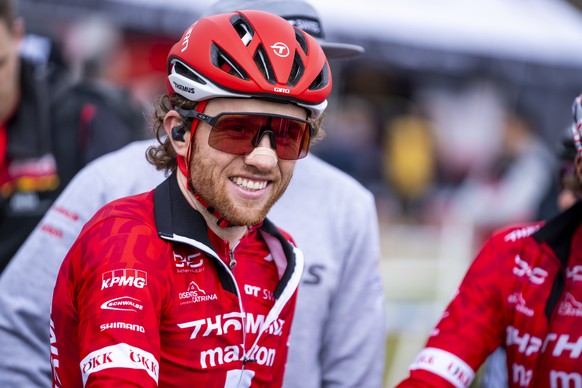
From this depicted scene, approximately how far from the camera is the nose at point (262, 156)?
256cm

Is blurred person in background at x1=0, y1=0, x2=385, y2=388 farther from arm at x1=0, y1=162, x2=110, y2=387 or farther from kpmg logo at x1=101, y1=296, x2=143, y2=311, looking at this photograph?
kpmg logo at x1=101, y1=296, x2=143, y2=311

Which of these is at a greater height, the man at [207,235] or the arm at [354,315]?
the man at [207,235]

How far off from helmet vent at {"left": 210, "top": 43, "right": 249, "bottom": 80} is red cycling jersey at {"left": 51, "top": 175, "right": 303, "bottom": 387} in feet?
1.17

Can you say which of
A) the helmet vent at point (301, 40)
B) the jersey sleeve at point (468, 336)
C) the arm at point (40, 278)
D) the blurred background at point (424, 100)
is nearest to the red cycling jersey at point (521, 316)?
the jersey sleeve at point (468, 336)

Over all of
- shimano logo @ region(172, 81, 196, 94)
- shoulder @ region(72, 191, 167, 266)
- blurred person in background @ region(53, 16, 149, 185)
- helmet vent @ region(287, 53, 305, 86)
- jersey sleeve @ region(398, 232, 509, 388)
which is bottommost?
jersey sleeve @ region(398, 232, 509, 388)

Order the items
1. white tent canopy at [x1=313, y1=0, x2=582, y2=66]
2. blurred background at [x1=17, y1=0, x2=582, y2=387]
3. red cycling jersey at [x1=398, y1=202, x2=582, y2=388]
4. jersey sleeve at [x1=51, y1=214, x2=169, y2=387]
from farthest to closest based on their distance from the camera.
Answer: white tent canopy at [x1=313, y1=0, x2=582, y2=66] < blurred background at [x1=17, y1=0, x2=582, y2=387] < red cycling jersey at [x1=398, y1=202, x2=582, y2=388] < jersey sleeve at [x1=51, y1=214, x2=169, y2=387]

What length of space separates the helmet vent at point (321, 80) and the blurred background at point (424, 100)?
3.58 m

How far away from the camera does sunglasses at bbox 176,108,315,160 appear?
2537mm

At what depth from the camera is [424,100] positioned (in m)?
15.3

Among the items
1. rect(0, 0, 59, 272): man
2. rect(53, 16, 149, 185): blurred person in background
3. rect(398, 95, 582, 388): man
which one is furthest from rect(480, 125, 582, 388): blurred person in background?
rect(0, 0, 59, 272): man

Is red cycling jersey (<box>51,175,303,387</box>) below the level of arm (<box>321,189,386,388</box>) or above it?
above

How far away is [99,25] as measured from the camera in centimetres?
995

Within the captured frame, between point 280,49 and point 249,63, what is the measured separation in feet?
0.40

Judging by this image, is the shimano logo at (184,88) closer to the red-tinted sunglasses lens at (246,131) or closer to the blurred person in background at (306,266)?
the red-tinted sunglasses lens at (246,131)
